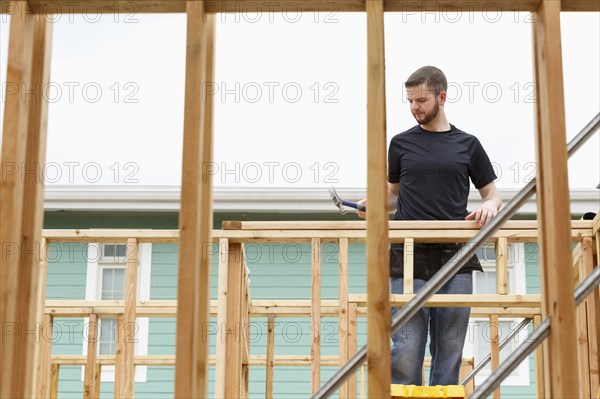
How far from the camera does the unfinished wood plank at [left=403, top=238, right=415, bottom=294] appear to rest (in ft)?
16.7

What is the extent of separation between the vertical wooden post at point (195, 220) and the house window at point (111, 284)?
9555 mm

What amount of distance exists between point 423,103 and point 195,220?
110 inches

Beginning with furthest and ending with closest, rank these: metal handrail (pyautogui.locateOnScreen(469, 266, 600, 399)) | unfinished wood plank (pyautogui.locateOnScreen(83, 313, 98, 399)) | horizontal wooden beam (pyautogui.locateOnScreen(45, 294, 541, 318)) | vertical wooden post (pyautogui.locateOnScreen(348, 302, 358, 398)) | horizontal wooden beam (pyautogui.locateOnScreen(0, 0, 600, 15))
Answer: unfinished wood plank (pyautogui.locateOnScreen(83, 313, 98, 399)) < vertical wooden post (pyautogui.locateOnScreen(348, 302, 358, 398)) < horizontal wooden beam (pyautogui.locateOnScreen(45, 294, 541, 318)) < horizontal wooden beam (pyautogui.locateOnScreen(0, 0, 600, 15)) < metal handrail (pyautogui.locateOnScreen(469, 266, 600, 399))

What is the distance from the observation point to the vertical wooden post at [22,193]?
9.08 feet

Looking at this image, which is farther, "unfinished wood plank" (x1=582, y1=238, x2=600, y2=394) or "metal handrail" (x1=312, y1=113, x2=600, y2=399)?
"unfinished wood plank" (x1=582, y1=238, x2=600, y2=394)

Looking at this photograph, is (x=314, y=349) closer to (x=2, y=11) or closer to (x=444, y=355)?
(x=444, y=355)

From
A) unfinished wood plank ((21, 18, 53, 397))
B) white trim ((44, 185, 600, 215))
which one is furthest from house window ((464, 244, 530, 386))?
unfinished wood plank ((21, 18, 53, 397))

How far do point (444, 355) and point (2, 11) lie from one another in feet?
10.1

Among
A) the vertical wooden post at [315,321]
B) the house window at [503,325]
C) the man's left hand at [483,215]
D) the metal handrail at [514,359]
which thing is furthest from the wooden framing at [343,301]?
the house window at [503,325]

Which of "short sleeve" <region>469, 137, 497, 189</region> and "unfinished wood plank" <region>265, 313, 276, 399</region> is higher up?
"short sleeve" <region>469, 137, 497, 189</region>

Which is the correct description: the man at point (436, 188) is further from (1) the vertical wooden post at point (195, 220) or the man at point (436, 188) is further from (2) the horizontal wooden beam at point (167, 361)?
(2) the horizontal wooden beam at point (167, 361)

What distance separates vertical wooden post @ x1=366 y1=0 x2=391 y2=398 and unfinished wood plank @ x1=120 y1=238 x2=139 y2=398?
3.26 metres

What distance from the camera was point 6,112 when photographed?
285 centimetres

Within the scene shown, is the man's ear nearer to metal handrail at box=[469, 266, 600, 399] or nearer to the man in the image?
the man
